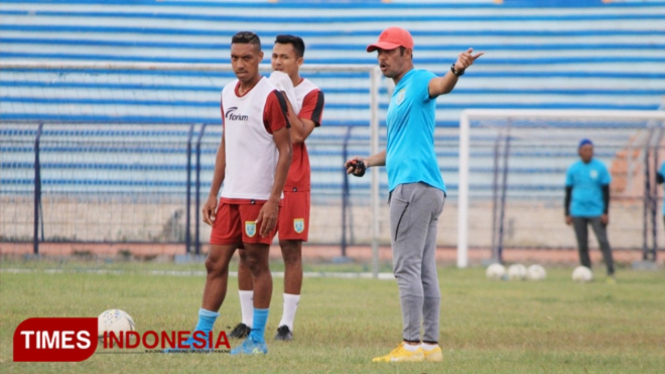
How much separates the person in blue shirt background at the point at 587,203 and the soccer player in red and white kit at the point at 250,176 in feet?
29.9

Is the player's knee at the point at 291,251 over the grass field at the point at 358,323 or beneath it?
over

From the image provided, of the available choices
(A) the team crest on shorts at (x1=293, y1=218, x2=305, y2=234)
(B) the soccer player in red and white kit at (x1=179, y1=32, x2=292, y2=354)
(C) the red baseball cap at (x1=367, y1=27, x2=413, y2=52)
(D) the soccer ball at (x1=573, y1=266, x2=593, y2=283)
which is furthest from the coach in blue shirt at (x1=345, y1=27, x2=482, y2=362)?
(D) the soccer ball at (x1=573, y1=266, x2=593, y2=283)

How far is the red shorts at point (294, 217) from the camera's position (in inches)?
281

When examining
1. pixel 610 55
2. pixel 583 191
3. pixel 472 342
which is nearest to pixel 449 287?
pixel 583 191

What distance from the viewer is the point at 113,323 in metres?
6.29

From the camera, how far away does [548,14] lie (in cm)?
2094

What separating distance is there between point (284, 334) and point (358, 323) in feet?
3.39

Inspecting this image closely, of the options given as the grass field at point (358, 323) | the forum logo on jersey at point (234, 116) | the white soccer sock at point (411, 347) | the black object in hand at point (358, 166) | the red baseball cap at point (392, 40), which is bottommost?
the grass field at point (358, 323)

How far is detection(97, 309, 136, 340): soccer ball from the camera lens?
624 centimetres

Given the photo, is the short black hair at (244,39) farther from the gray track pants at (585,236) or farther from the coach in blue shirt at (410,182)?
the gray track pants at (585,236)

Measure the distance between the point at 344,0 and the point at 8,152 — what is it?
12375mm

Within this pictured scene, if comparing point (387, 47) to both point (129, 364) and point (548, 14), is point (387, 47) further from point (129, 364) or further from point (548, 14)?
point (548, 14)

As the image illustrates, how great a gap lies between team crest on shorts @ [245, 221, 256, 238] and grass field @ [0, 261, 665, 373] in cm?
74

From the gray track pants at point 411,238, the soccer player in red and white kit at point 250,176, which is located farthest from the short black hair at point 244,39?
the gray track pants at point 411,238
